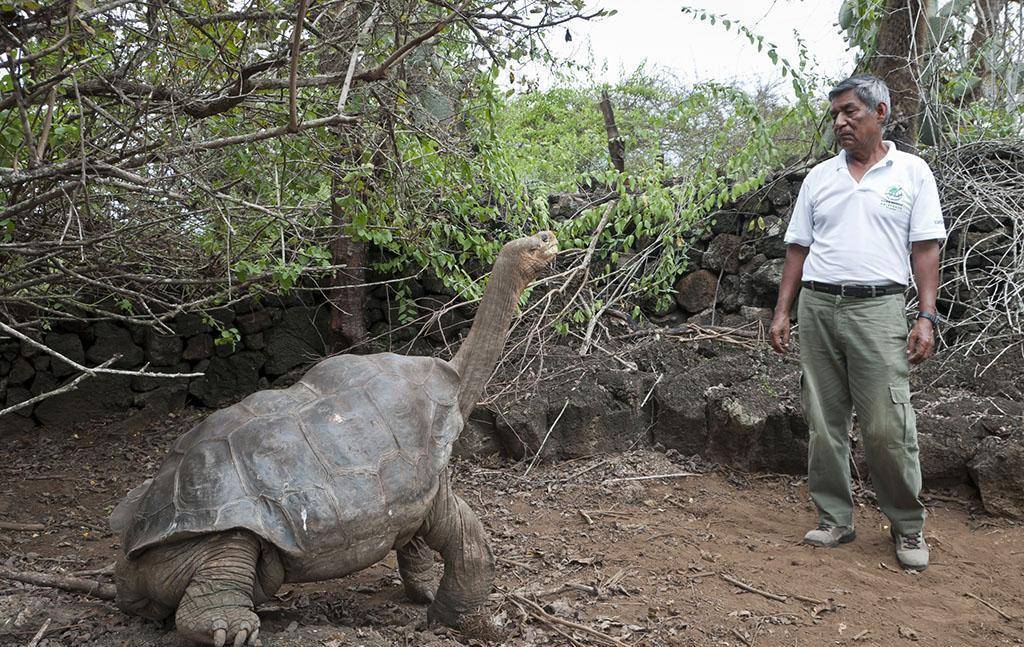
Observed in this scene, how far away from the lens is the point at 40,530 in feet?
15.2

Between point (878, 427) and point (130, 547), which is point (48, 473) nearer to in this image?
point (130, 547)

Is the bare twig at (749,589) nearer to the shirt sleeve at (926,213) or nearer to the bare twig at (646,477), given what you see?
the bare twig at (646,477)

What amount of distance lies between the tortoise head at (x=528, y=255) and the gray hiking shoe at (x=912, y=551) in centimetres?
221

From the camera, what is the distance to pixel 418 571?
3520 mm

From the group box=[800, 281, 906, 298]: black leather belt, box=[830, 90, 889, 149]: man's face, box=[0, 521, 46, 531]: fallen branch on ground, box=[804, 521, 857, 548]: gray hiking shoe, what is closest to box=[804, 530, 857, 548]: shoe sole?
box=[804, 521, 857, 548]: gray hiking shoe

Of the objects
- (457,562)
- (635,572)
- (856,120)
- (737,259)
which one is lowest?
(635,572)

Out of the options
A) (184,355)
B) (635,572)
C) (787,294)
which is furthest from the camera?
(184,355)

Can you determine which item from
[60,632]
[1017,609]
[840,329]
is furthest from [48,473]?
[1017,609]

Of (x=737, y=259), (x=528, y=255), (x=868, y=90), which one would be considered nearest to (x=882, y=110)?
(x=868, y=90)

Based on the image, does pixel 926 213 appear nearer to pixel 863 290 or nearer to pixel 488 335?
pixel 863 290

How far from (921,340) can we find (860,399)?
0.39 meters

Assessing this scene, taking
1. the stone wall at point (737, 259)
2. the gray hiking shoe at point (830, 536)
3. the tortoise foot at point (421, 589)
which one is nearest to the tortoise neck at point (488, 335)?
the tortoise foot at point (421, 589)

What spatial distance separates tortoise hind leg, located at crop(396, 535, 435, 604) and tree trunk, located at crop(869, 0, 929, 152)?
4817 millimetres

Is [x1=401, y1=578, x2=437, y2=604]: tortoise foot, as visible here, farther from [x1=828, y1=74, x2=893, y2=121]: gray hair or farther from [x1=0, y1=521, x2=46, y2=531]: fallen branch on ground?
[x1=828, y1=74, x2=893, y2=121]: gray hair
